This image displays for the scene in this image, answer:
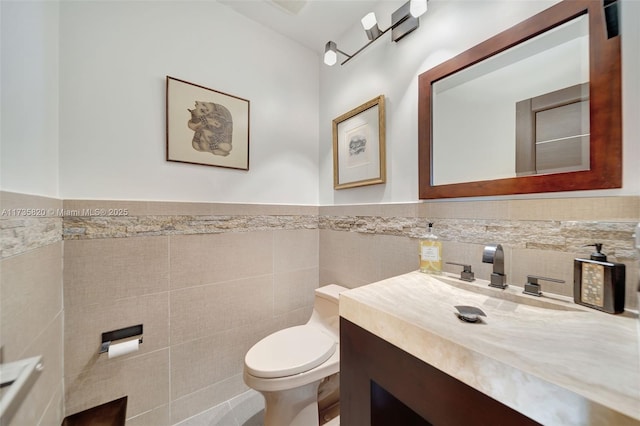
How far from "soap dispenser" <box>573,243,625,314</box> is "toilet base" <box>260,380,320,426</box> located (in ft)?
3.63

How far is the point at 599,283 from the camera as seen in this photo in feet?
2.11

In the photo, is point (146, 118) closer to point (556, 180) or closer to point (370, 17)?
point (370, 17)

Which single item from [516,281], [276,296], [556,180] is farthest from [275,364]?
[556,180]

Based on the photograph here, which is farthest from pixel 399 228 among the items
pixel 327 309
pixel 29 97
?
pixel 29 97

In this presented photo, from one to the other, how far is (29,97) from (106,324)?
0.99 m

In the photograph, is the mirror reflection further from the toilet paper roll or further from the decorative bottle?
the toilet paper roll

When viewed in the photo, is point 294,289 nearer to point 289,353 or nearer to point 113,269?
point 289,353

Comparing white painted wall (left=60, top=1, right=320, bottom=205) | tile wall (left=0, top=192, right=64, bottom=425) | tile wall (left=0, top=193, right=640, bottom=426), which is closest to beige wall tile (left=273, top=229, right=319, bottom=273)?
tile wall (left=0, top=193, right=640, bottom=426)

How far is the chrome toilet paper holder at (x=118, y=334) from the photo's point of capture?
1.07 metres

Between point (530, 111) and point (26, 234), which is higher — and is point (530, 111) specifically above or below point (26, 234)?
above

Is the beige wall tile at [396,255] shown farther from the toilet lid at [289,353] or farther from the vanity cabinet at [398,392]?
the vanity cabinet at [398,392]

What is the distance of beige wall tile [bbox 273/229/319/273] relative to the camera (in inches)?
64.0

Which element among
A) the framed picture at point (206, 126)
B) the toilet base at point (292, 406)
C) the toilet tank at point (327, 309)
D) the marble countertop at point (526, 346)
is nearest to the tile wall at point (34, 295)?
the framed picture at point (206, 126)

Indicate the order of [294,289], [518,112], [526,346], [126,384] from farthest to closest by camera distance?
1. [294,289]
2. [126,384]
3. [518,112]
4. [526,346]
